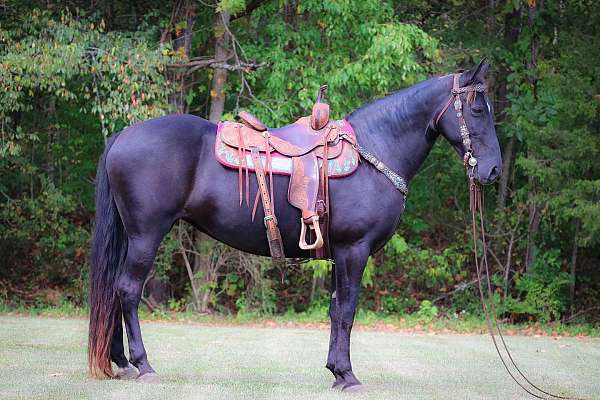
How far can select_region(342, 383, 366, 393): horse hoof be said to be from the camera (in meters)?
5.50

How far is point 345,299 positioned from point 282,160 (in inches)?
41.1

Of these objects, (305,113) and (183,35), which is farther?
(183,35)

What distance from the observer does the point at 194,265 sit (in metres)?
13.7

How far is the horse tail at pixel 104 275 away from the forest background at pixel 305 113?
571cm

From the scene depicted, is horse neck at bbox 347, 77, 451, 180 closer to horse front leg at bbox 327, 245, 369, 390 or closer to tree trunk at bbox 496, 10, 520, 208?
horse front leg at bbox 327, 245, 369, 390

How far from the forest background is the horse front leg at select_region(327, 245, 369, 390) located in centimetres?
626

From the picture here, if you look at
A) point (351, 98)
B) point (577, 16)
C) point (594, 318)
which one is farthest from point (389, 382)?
point (577, 16)

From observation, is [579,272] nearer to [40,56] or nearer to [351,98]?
[351,98]

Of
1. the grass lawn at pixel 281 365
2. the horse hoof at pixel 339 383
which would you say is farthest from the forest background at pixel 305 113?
the horse hoof at pixel 339 383

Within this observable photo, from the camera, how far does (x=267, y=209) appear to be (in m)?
5.61

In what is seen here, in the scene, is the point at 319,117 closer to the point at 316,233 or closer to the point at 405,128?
the point at 405,128

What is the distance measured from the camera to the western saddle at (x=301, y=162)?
5570 mm

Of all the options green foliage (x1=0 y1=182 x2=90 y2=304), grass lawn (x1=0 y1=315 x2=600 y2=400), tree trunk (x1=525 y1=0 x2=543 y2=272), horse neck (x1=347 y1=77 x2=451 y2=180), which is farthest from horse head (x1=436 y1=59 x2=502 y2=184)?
green foliage (x1=0 y1=182 x2=90 y2=304)

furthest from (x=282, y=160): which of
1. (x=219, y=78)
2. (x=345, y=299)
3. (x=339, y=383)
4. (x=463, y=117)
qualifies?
(x=219, y=78)
